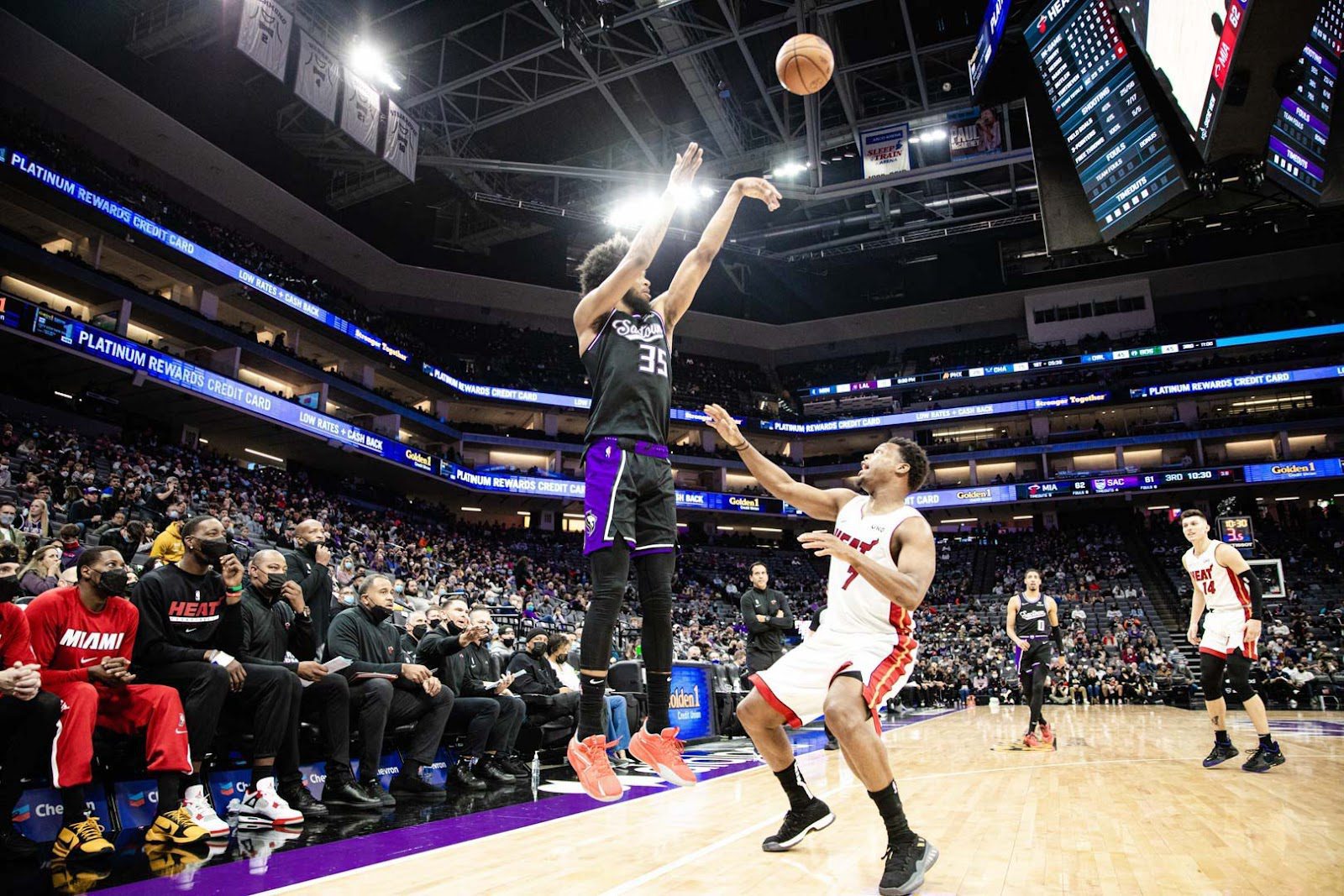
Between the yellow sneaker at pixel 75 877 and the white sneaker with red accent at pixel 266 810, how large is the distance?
3.69 ft

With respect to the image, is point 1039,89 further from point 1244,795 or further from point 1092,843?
point 1092,843

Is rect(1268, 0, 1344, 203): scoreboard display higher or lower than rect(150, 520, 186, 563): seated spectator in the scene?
higher

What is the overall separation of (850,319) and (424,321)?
21.1 m

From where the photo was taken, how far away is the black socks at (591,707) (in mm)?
3395

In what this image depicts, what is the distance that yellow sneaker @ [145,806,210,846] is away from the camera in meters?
3.95

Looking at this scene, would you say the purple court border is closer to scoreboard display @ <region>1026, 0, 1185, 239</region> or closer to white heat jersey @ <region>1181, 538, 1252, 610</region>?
white heat jersey @ <region>1181, 538, 1252, 610</region>

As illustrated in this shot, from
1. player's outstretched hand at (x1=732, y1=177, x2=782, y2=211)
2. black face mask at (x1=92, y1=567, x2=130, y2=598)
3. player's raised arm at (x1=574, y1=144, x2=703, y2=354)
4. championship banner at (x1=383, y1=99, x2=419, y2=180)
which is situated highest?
championship banner at (x1=383, y1=99, x2=419, y2=180)

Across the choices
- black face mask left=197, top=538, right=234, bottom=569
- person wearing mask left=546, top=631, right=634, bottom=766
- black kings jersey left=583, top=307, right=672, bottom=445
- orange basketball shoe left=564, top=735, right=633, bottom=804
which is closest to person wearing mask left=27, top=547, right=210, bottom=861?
black face mask left=197, top=538, right=234, bottom=569

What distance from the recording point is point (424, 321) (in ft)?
118

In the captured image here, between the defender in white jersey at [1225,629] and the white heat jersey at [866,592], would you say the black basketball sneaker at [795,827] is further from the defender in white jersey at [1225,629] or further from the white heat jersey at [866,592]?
the defender in white jersey at [1225,629]

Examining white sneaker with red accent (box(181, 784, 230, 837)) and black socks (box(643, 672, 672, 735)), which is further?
white sneaker with red accent (box(181, 784, 230, 837))

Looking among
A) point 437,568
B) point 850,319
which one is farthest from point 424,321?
point 850,319

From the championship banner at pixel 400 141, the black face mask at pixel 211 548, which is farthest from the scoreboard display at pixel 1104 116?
the championship banner at pixel 400 141

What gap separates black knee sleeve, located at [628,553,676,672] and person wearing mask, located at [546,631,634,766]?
15.6ft
